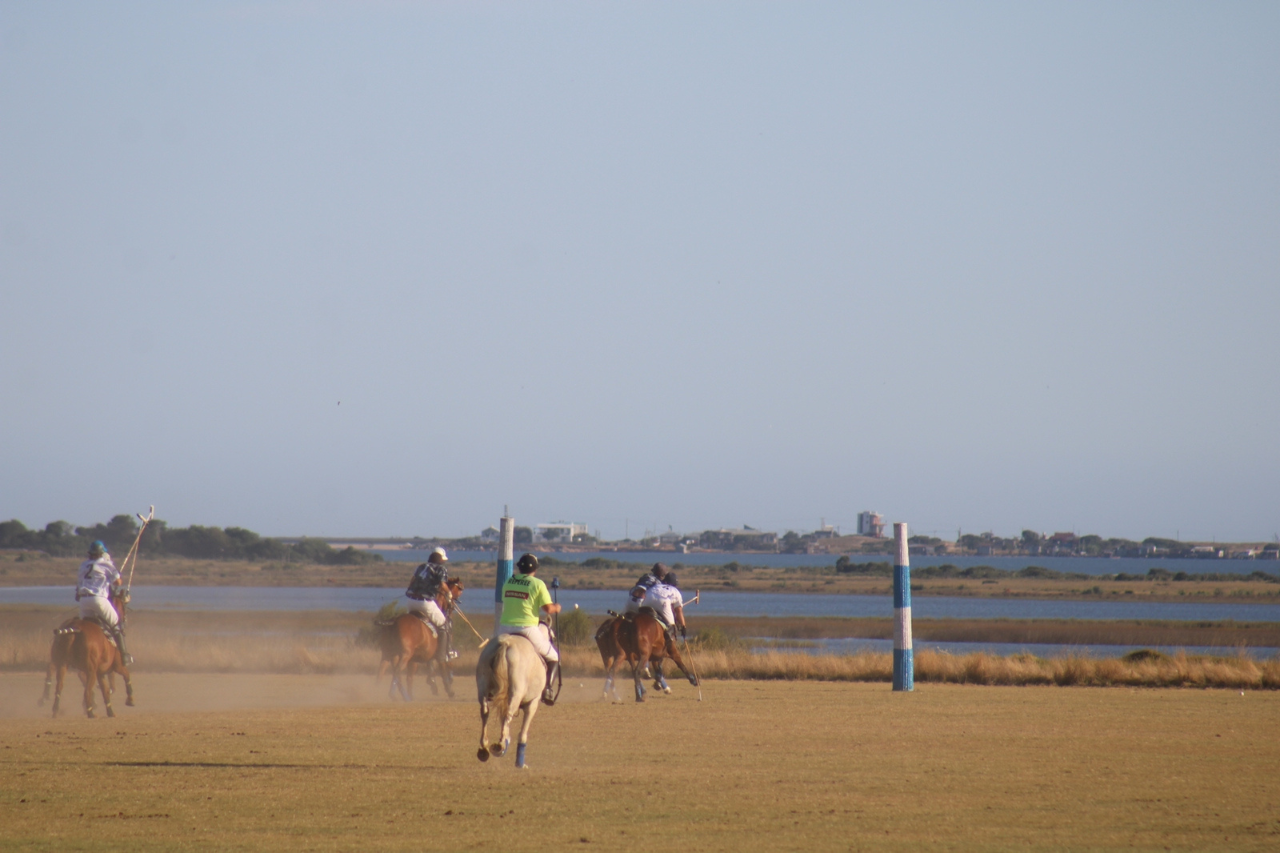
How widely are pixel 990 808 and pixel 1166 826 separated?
1291 mm

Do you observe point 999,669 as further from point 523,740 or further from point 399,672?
point 523,740

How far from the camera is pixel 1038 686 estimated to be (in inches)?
943

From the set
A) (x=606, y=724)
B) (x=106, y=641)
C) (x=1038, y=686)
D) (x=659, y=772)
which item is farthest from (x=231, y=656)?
(x=659, y=772)

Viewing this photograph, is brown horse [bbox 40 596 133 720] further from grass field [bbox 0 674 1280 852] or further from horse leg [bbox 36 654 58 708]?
grass field [bbox 0 674 1280 852]

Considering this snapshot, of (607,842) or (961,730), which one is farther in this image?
(961,730)

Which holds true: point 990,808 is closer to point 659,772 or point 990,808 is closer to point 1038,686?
point 659,772

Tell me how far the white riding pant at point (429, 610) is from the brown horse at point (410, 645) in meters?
0.12

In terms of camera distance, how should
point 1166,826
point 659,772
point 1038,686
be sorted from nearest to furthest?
point 1166,826 < point 659,772 < point 1038,686

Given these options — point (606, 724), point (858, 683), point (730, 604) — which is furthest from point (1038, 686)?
point (730, 604)

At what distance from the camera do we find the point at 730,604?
77.8 meters

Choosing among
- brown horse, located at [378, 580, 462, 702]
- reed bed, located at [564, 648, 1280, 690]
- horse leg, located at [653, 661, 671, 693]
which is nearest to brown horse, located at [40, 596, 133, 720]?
brown horse, located at [378, 580, 462, 702]

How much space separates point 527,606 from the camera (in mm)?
12070

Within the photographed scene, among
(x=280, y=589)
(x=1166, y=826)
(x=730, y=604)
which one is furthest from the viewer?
(x=280, y=589)

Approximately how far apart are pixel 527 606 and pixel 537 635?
30 centimetres
